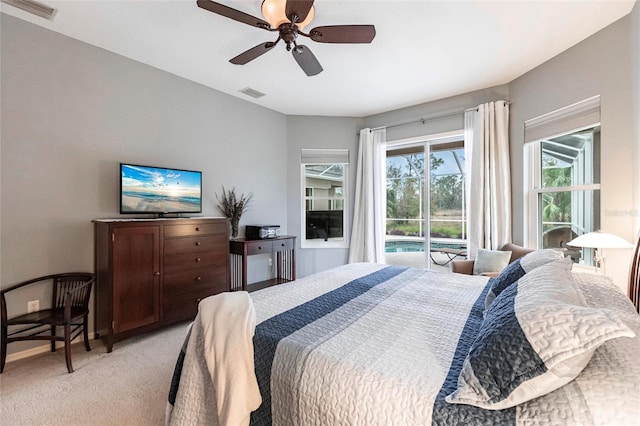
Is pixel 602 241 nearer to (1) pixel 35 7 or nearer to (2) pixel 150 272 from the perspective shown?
(2) pixel 150 272

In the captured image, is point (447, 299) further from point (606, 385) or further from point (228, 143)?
point (228, 143)

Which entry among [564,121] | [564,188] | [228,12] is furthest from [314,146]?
[564,188]

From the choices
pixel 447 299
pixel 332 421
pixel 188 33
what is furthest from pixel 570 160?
pixel 188 33

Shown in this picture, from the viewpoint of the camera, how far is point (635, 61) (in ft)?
7.13

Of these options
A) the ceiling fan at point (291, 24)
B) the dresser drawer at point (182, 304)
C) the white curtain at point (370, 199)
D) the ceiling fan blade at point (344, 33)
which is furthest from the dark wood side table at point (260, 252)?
the ceiling fan blade at point (344, 33)

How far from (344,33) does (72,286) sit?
3.15m

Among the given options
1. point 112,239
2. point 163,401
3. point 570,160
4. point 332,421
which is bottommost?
point 163,401

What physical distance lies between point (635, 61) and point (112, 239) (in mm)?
4480

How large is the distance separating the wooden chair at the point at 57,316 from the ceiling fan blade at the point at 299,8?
2568mm

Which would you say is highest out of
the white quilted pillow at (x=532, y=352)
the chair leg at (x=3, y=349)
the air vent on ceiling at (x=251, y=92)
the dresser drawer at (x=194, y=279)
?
the air vent on ceiling at (x=251, y=92)

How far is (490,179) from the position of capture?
347 centimetres

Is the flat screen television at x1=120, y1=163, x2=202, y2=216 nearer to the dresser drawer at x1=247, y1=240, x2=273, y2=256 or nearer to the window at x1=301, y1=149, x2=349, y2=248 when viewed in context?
the dresser drawer at x1=247, y1=240, x2=273, y2=256

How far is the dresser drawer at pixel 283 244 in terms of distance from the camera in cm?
388

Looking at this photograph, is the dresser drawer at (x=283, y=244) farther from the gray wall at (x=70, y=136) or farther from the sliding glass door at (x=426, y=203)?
the sliding glass door at (x=426, y=203)
